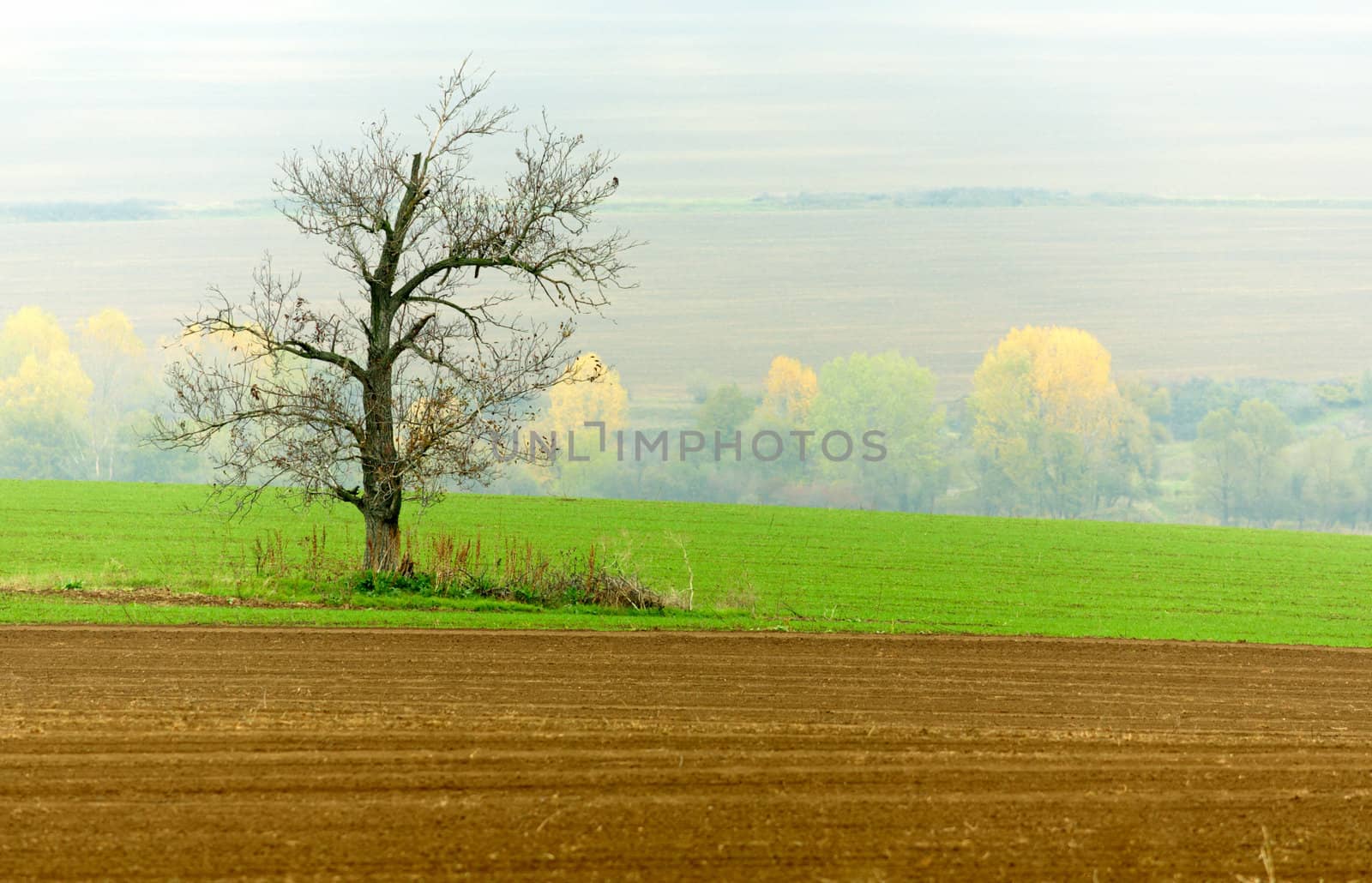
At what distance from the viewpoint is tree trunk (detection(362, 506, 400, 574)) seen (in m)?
24.2

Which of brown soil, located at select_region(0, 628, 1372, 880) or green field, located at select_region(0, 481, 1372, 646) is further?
green field, located at select_region(0, 481, 1372, 646)

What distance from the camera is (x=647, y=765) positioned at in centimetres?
1202

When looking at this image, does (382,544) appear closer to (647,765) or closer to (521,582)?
(521,582)

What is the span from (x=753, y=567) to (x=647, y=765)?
1943 centimetres

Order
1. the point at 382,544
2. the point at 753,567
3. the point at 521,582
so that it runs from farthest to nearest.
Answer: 1. the point at 753,567
2. the point at 382,544
3. the point at 521,582

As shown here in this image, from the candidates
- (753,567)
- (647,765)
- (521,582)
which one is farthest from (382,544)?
(647,765)

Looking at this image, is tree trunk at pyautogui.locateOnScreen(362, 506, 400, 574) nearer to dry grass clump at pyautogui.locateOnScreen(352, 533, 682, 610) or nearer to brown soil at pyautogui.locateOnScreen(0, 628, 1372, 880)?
dry grass clump at pyautogui.locateOnScreen(352, 533, 682, 610)

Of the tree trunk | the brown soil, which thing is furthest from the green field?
the brown soil

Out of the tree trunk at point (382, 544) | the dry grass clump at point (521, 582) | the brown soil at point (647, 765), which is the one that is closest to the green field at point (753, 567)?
the dry grass clump at point (521, 582)

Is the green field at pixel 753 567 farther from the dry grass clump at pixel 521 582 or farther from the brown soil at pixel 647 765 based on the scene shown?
the brown soil at pixel 647 765

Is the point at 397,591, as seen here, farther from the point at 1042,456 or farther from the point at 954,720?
the point at 1042,456

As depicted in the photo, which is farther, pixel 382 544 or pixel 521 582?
pixel 382 544

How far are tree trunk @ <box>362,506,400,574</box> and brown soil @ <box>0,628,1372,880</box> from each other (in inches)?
215

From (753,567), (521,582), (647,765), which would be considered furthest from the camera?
(753,567)
